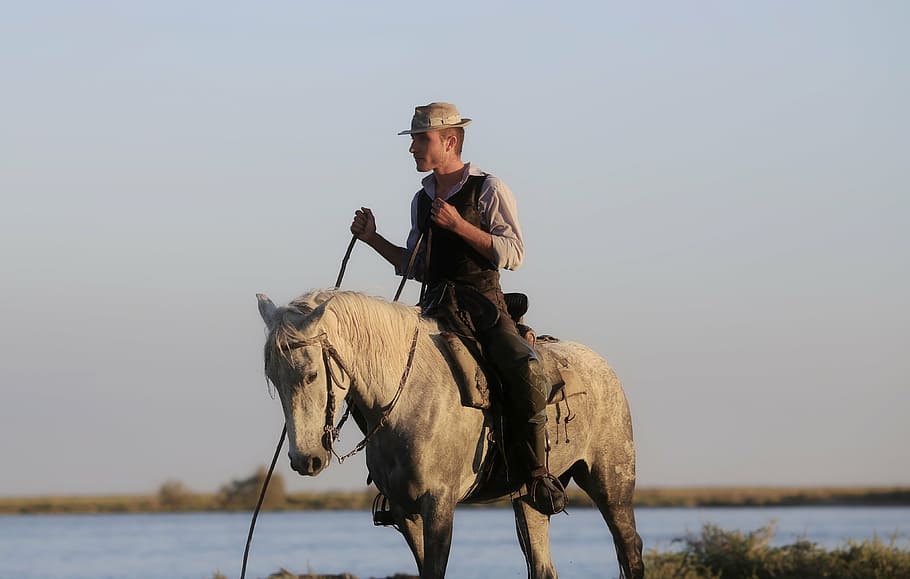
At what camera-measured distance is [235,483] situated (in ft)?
143

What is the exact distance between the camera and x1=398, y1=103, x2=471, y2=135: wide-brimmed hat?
323 inches

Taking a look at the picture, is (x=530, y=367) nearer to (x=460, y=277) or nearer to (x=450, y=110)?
(x=460, y=277)

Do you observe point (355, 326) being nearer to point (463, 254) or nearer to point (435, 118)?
point (463, 254)

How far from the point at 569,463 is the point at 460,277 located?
1.45 meters

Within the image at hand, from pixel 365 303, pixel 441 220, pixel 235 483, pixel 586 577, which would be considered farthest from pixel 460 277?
pixel 235 483

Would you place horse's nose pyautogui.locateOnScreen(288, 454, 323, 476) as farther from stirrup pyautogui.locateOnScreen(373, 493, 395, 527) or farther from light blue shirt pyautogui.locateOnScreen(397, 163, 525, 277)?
light blue shirt pyautogui.locateOnScreen(397, 163, 525, 277)

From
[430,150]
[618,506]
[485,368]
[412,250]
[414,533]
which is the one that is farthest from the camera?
[618,506]

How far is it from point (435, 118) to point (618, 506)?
115 inches

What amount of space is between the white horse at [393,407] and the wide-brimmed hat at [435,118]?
108 centimetres

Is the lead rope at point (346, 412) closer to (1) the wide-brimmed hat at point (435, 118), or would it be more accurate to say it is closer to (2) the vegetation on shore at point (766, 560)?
(1) the wide-brimmed hat at point (435, 118)

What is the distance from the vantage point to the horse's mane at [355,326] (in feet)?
22.7

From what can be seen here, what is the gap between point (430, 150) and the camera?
27.1 feet

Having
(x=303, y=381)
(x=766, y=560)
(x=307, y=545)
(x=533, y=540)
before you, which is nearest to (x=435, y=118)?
(x=303, y=381)

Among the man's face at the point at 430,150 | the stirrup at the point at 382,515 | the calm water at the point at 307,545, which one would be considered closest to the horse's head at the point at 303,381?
the stirrup at the point at 382,515
